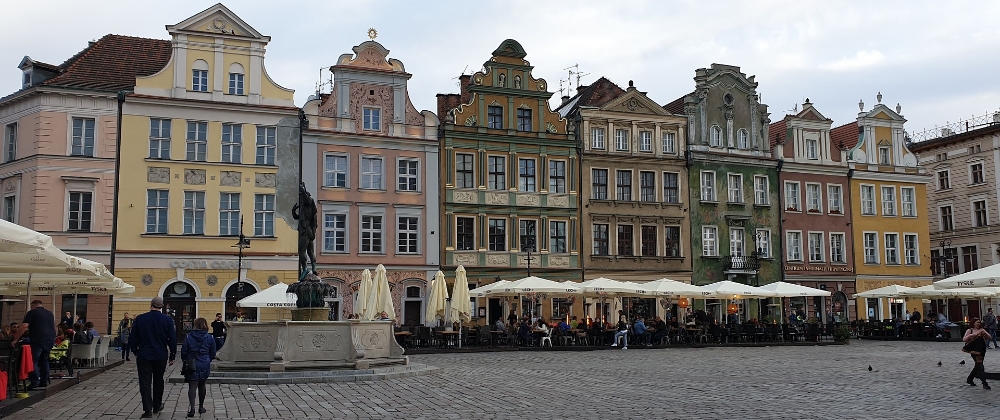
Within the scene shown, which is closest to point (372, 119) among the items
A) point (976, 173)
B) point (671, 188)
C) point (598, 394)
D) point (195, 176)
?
point (195, 176)

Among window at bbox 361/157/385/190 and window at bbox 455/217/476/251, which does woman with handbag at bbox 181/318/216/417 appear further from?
window at bbox 455/217/476/251

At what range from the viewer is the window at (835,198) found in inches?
1879

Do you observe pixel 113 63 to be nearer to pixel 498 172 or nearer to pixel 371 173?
pixel 371 173

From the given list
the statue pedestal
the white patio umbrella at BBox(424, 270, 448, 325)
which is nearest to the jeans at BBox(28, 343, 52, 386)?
the statue pedestal

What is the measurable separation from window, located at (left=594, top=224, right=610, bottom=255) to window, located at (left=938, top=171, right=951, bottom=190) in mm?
27022

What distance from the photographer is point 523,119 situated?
41875 millimetres

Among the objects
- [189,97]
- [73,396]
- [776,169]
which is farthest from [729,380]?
[776,169]

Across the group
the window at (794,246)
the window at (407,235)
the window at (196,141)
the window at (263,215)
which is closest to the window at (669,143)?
the window at (794,246)

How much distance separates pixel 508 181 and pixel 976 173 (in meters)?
31.2

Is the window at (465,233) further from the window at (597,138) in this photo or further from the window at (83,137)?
the window at (83,137)

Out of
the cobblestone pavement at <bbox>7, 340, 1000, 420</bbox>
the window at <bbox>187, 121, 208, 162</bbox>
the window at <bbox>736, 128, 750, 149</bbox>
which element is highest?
the window at <bbox>736, 128, 750, 149</bbox>

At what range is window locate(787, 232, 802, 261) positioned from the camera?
4634 centimetres

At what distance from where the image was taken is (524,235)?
41.1m

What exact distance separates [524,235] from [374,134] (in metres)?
7.68
